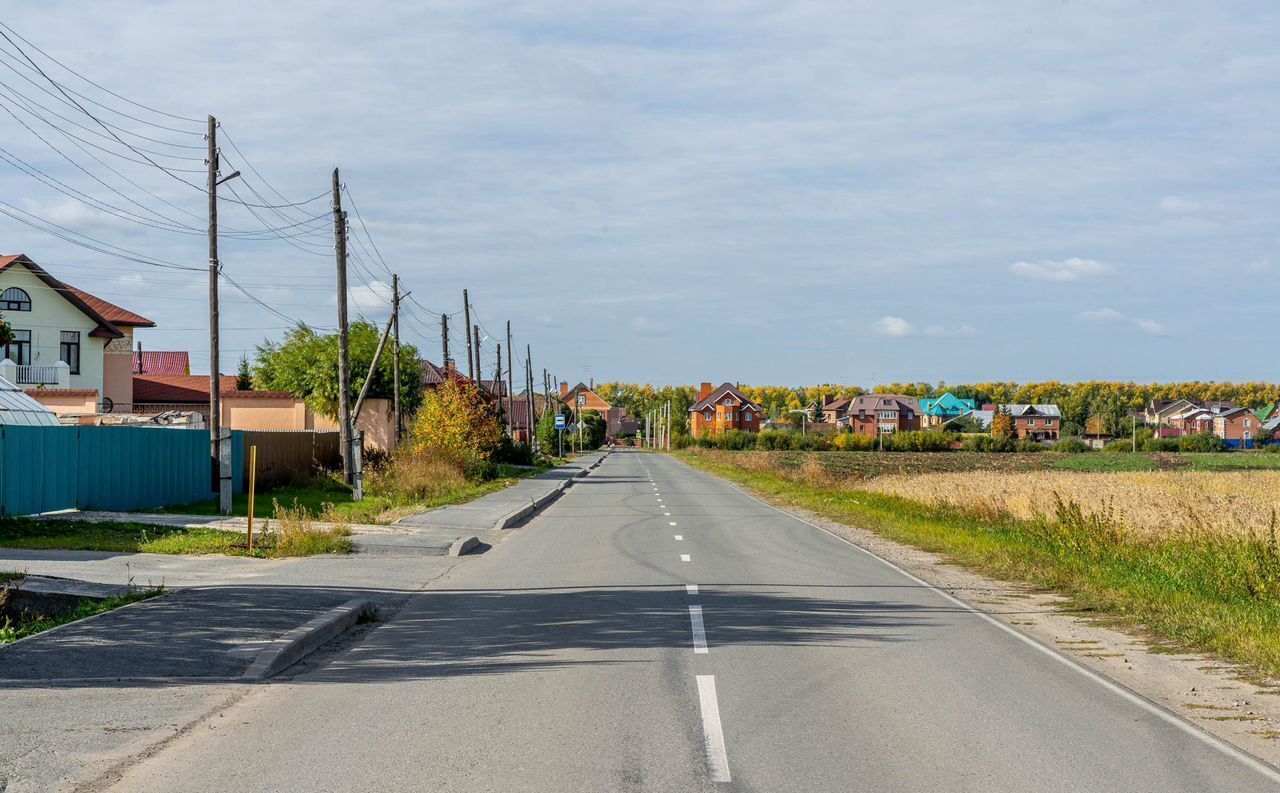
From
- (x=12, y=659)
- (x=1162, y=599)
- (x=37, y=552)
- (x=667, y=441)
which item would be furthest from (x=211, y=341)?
(x=667, y=441)

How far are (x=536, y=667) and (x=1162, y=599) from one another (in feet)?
24.7

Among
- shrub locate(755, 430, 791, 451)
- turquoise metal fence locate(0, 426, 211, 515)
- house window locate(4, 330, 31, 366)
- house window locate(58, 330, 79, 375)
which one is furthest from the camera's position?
shrub locate(755, 430, 791, 451)

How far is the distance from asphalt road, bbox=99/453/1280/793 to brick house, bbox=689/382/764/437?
15905 centimetres

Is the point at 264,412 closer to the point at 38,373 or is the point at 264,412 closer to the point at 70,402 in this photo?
the point at 70,402

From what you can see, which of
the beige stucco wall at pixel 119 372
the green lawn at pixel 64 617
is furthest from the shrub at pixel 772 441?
the green lawn at pixel 64 617

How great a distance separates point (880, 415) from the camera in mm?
190500

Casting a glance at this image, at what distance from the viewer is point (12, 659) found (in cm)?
897

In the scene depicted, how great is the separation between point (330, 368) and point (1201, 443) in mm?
101442

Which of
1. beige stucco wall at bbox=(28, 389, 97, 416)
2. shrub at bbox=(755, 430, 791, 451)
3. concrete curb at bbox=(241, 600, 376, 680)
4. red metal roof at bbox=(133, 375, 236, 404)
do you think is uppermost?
red metal roof at bbox=(133, 375, 236, 404)

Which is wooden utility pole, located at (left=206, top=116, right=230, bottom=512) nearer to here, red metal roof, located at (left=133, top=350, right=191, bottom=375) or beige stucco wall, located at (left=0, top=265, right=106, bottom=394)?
beige stucco wall, located at (left=0, top=265, right=106, bottom=394)

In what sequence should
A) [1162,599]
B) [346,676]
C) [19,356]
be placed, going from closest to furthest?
[346,676]
[1162,599]
[19,356]

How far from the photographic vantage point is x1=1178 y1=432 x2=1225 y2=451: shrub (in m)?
123

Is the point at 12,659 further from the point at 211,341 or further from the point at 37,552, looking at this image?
the point at 211,341

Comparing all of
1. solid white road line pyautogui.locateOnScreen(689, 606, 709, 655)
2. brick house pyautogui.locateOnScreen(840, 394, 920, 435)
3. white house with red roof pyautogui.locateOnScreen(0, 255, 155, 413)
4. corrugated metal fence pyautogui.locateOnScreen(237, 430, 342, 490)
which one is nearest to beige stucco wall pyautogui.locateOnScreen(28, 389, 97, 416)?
white house with red roof pyautogui.locateOnScreen(0, 255, 155, 413)
